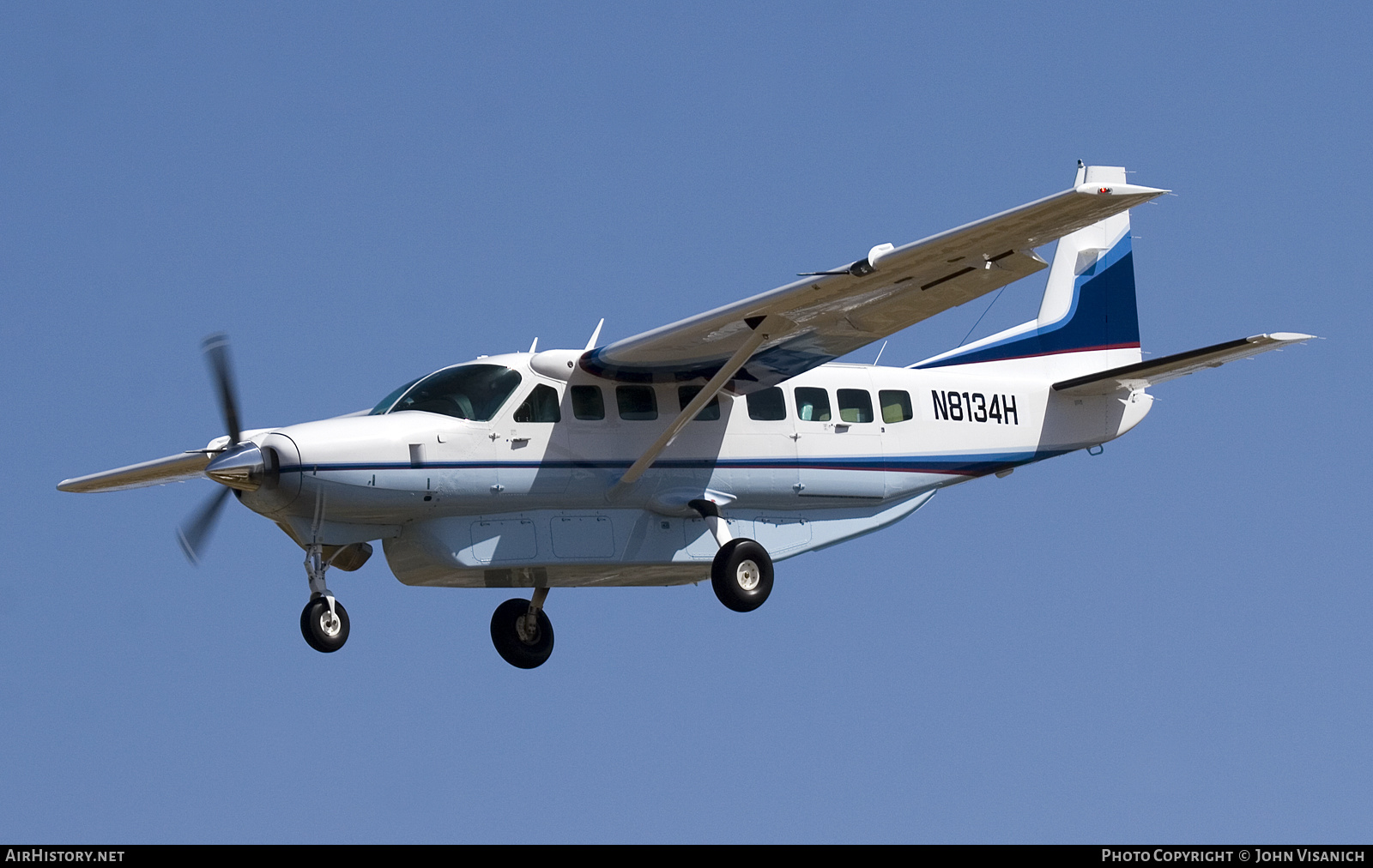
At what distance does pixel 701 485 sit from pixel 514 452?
2272 millimetres

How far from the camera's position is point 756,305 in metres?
19.7

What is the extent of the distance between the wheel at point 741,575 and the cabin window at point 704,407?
1.38 meters

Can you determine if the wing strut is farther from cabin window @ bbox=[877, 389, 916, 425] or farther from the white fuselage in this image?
cabin window @ bbox=[877, 389, 916, 425]

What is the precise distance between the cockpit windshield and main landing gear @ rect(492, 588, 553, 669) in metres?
3.06

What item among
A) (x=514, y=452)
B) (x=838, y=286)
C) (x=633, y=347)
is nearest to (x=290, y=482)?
(x=514, y=452)

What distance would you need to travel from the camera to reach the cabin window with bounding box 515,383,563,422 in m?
20.9

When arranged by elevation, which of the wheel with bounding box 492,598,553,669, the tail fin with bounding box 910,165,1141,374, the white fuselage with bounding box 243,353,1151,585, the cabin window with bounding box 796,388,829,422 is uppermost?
the tail fin with bounding box 910,165,1141,374

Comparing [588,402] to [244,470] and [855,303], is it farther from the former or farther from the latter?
[244,470]

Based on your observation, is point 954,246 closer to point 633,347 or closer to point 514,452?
point 633,347

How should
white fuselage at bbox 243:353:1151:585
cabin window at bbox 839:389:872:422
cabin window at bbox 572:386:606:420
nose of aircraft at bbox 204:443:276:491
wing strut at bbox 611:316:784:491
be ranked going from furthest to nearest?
cabin window at bbox 839:389:872:422, cabin window at bbox 572:386:606:420, wing strut at bbox 611:316:784:491, white fuselage at bbox 243:353:1151:585, nose of aircraft at bbox 204:443:276:491

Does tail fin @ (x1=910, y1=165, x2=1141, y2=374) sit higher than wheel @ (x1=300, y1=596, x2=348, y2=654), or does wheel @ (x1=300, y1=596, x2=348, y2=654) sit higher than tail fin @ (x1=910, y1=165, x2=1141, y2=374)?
tail fin @ (x1=910, y1=165, x2=1141, y2=374)

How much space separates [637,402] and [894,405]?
3452mm

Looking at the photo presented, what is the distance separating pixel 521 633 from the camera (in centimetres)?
2289

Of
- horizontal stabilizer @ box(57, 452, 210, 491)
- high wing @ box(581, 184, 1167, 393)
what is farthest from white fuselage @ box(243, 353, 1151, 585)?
horizontal stabilizer @ box(57, 452, 210, 491)
